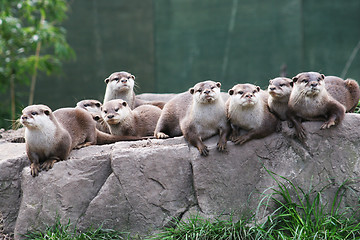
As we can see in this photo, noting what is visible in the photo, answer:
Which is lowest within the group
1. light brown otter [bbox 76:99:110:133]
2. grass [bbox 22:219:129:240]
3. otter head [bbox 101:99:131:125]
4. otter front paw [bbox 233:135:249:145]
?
grass [bbox 22:219:129:240]

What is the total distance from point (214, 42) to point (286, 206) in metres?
4.71

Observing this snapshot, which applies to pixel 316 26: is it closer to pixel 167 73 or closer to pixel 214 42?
pixel 214 42

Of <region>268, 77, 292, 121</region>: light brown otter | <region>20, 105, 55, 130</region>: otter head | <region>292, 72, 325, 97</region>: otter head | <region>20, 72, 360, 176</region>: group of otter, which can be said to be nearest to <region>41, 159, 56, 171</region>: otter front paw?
<region>20, 72, 360, 176</region>: group of otter

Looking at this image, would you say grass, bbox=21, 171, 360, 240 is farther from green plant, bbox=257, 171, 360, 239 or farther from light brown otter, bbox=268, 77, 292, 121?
light brown otter, bbox=268, 77, 292, 121

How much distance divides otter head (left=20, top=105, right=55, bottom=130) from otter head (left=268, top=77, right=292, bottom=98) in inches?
63.2

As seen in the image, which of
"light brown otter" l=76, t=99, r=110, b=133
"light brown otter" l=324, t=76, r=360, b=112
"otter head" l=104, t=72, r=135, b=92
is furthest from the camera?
"otter head" l=104, t=72, r=135, b=92

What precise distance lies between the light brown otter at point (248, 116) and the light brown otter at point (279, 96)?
0.33 ft

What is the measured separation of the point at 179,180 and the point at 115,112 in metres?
1.12

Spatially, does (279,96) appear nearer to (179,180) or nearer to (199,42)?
(179,180)

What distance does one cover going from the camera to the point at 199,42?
294 inches

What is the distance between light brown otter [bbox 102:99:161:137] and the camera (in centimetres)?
407

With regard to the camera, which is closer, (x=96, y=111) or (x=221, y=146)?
(x=221, y=146)

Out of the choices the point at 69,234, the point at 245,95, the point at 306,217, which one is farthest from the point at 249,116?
the point at 69,234

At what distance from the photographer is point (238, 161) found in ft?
10.5
